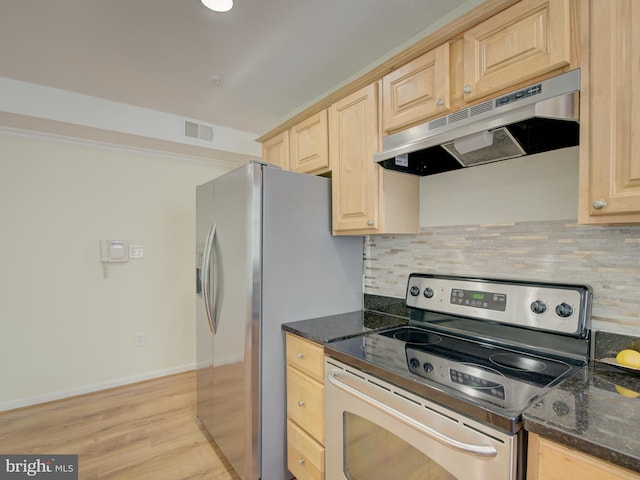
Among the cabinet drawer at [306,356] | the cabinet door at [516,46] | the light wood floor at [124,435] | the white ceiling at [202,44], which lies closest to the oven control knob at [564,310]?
the cabinet door at [516,46]

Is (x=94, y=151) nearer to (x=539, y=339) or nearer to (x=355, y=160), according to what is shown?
(x=355, y=160)

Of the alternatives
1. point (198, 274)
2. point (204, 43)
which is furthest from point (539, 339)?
point (204, 43)

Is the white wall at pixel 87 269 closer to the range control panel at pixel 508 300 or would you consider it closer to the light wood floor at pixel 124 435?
the light wood floor at pixel 124 435

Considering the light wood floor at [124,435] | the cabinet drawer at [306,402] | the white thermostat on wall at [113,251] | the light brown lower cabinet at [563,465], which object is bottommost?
the light wood floor at [124,435]

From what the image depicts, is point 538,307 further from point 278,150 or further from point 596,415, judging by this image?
point 278,150

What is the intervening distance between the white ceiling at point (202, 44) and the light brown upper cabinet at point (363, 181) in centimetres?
37

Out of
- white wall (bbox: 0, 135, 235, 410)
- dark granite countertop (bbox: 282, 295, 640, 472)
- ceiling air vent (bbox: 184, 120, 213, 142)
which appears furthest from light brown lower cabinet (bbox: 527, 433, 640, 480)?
white wall (bbox: 0, 135, 235, 410)

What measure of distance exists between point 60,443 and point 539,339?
2.93m

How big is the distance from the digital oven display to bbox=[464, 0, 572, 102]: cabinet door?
857 millimetres

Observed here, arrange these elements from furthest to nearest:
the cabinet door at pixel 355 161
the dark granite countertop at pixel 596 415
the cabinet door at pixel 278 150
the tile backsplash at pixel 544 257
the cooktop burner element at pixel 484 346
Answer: the cabinet door at pixel 278 150
the cabinet door at pixel 355 161
the tile backsplash at pixel 544 257
the cooktop burner element at pixel 484 346
the dark granite countertop at pixel 596 415

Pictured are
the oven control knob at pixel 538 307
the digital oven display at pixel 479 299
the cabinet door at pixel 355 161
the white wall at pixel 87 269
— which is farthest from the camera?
the white wall at pixel 87 269

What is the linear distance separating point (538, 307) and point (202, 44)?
2.16 m

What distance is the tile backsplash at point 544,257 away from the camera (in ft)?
3.86

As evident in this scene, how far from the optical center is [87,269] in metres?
2.92
